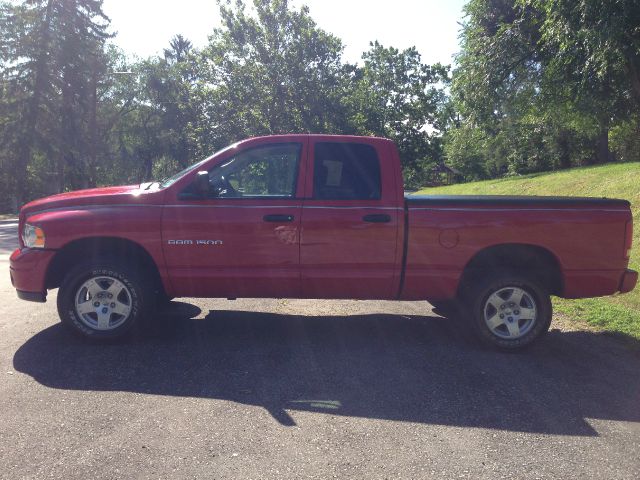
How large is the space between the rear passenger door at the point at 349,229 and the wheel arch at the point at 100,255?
5.07 ft

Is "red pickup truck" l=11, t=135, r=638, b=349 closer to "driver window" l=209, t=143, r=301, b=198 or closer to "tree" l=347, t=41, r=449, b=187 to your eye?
"driver window" l=209, t=143, r=301, b=198

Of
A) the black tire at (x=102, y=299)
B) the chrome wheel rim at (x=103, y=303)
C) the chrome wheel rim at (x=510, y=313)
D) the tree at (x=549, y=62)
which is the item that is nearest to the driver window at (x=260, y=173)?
the black tire at (x=102, y=299)

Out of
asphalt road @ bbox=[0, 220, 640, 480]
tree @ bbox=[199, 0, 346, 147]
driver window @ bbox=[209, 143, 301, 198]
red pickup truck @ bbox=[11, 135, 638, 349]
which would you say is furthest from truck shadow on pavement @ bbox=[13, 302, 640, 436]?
tree @ bbox=[199, 0, 346, 147]

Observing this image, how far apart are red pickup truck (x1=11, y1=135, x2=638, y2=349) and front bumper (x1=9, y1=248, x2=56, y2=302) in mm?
11

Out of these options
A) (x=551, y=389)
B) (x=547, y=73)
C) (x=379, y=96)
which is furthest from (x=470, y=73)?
(x=551, y=389)

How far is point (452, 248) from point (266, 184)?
1931 mm

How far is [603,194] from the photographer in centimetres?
1385

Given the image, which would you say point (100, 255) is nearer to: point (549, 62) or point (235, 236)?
point (235, 236)

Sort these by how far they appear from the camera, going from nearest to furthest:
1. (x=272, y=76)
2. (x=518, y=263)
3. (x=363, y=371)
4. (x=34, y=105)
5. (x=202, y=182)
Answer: (x=363, y=371) < (x=202, y=182) < (x=518, y=263) < (x=272, y=76) < (x=34, y=105)

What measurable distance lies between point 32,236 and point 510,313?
4.74m

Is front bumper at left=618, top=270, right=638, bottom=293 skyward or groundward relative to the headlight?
groundward

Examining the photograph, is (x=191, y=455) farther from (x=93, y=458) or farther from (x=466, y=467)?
(x=466, y=467)

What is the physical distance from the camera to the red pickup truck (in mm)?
5320

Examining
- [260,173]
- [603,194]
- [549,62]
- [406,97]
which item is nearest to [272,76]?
[406,97]
